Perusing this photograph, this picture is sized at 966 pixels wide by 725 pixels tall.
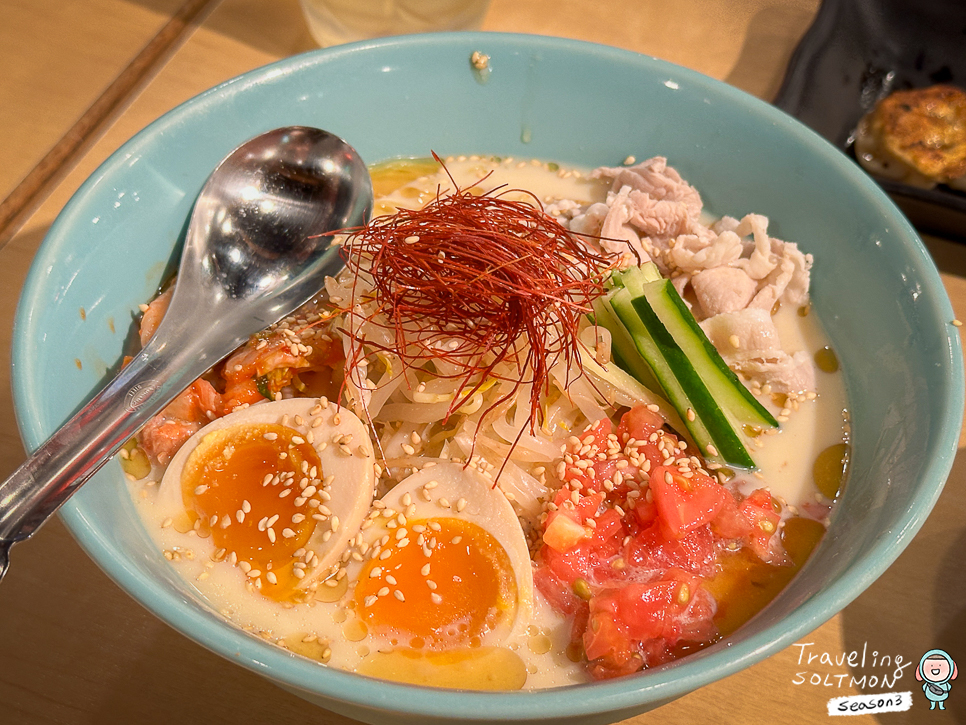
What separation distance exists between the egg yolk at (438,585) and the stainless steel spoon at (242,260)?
1.46 feet

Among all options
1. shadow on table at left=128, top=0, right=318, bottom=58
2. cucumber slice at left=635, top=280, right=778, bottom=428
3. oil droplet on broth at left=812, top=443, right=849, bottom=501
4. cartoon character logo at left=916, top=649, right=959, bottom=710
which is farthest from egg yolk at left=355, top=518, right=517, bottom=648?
shadow on table at left=128, top=0, right=318, bottom=58

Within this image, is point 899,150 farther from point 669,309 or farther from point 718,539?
point 718,539

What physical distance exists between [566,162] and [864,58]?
112 centimetres

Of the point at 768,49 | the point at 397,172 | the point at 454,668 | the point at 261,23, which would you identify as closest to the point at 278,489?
the point at 454,668

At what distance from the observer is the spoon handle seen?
36.3 inches

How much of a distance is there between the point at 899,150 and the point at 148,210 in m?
1.94

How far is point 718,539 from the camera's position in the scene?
121 cm

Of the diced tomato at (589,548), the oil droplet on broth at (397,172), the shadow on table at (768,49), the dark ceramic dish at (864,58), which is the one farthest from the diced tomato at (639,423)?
the shadow on table at (768,49)

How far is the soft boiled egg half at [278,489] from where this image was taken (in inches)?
44.1

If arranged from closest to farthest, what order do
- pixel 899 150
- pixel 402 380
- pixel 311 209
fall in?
1. pixel 402 380
2. pixel 311 209
3. pixel 899 150

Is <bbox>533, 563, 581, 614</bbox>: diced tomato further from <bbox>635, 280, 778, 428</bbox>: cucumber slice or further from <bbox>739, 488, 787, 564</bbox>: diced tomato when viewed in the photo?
<bbox>635, 280, 778, 428</bbox>: cucumber slice

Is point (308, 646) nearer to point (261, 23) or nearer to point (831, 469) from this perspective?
point (831, 469)

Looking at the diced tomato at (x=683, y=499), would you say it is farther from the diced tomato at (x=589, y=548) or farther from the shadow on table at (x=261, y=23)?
the shadow on table at (x=261, y=23)

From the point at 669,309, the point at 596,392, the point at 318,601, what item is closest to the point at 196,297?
the point at 318,601
